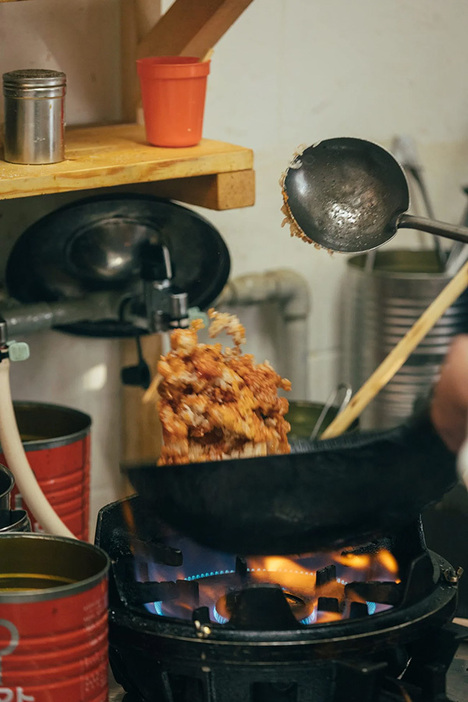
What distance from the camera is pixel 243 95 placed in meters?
1.94

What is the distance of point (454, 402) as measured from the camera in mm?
940

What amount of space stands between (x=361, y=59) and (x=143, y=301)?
0.83 metres

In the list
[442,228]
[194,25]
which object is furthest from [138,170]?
[442,228]

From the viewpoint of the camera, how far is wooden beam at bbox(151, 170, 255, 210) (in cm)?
152

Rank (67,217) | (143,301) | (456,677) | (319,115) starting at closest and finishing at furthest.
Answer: (456,677)
(67,217)
(143,301)
(319,115)

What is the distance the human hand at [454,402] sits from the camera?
0.93 metres

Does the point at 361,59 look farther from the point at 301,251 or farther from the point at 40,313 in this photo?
the point at 40,313

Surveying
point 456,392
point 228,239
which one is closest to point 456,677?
point 456,392

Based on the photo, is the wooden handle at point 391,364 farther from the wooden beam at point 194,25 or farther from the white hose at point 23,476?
the wooden beam at point 194,25

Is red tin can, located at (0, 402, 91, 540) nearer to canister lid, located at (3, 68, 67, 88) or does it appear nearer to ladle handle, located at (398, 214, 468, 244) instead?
canister lid, located at (3, 68, 67, 88)

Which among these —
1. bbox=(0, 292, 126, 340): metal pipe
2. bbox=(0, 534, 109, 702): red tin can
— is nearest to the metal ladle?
bbox=(0, 534, 109, 702): red tin can

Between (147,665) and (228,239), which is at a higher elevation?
(228,239)

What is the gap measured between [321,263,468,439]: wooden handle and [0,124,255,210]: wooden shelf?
0.33 metres

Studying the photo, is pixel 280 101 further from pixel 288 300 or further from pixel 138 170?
pixel 138 170
